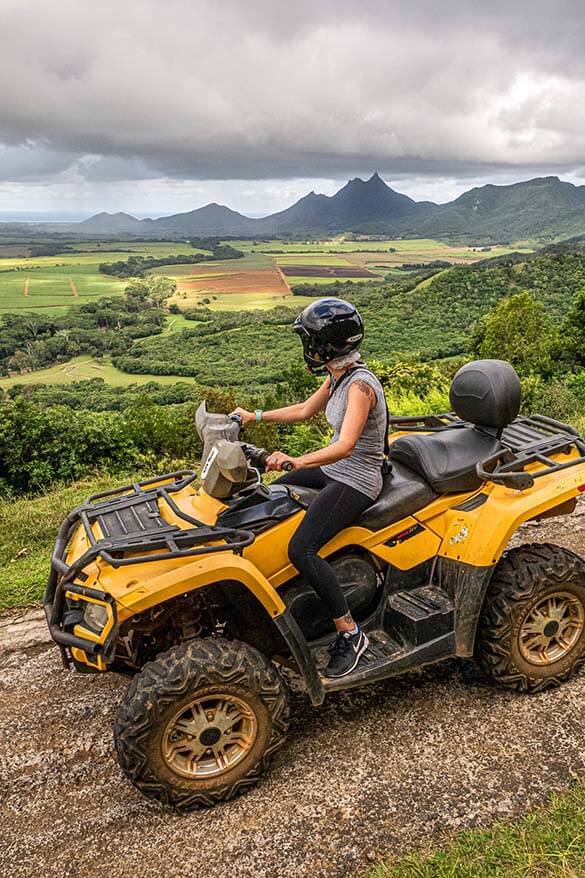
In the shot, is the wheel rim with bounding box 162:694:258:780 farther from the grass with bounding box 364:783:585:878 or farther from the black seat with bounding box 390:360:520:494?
the black seat with bounding box 390:360:520:494

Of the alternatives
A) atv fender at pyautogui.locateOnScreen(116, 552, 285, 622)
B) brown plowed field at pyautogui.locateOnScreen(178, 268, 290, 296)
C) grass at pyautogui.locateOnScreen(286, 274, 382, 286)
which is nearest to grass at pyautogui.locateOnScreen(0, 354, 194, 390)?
brown plowed field at pyautogui.locateOnScreen(178, 268, 290, 296)

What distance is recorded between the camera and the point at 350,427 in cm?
372

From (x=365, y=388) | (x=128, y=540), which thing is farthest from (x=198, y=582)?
(x=365, y=388)

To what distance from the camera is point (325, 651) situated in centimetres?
403

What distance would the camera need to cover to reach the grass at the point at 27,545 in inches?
231

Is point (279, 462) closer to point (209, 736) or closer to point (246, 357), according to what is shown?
point (209, 736)

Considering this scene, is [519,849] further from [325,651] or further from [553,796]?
[325,651]

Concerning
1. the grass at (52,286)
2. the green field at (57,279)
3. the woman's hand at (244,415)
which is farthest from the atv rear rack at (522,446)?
the grass at (52,286)

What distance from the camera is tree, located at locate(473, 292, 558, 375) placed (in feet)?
87.8

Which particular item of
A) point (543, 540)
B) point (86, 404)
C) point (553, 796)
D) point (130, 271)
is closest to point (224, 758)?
point (553, 796)

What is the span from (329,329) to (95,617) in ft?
6.75

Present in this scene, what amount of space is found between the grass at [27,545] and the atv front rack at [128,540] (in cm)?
197

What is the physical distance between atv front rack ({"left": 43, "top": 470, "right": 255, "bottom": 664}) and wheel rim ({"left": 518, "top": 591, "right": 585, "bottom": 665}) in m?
1.98

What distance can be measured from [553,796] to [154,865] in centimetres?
204
